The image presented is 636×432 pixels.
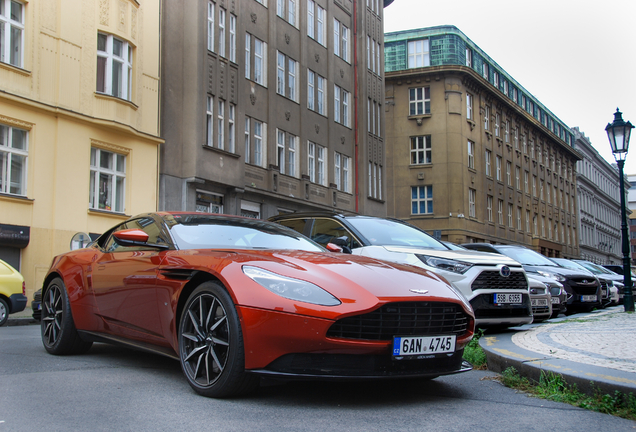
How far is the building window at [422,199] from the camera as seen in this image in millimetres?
48469

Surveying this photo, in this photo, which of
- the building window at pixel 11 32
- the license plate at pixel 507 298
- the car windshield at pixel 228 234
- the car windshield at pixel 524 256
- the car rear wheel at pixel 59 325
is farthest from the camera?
the building window at pixel 11 32

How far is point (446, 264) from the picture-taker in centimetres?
805

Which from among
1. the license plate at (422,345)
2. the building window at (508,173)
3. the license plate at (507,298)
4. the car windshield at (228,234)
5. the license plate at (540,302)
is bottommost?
the license plate at (540,302)

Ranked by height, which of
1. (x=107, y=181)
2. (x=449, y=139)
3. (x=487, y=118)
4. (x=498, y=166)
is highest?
(x=487, y=118)

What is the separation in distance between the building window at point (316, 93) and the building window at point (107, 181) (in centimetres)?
1226

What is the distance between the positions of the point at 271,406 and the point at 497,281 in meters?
4.64

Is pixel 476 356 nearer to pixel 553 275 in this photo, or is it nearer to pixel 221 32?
pixel 553 275

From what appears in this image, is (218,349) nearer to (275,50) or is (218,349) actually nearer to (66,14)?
(66,14)

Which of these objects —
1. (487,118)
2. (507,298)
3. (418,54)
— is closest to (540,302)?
(507,298)

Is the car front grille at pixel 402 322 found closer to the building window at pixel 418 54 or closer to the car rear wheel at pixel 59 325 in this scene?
the car rear wheel at pixel 59 325

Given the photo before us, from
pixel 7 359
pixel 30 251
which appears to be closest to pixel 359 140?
pixel 30 251

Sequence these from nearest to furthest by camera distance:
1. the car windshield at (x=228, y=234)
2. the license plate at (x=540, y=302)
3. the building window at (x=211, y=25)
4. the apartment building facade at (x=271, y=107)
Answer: the car windshield at (x=228, y=234) < the license plate at (x=540, y=302) < the apartment building facade at (x=271, y=107) < the building window at (x=211, y=25)

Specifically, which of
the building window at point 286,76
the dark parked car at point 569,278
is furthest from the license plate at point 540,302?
the building window at point 286,76

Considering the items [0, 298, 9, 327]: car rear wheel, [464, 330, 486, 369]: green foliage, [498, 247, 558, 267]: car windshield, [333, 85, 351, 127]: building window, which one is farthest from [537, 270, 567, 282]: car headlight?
[333, 85, 351, 127]: building window
